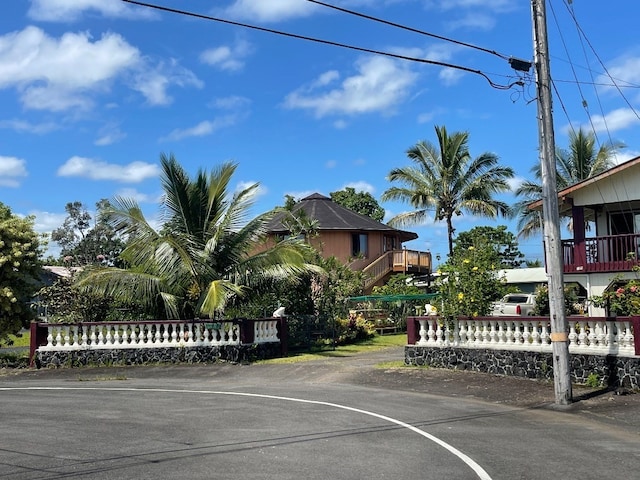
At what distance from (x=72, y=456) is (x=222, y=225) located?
13539 mm

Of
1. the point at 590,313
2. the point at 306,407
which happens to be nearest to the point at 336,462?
the point at 306,407

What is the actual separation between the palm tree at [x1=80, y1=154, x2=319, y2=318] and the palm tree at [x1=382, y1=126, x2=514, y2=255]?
1762 cm

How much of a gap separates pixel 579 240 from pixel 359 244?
19639 millimetres

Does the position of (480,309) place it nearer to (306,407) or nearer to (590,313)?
(306,407)

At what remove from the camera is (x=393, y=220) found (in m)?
40.0

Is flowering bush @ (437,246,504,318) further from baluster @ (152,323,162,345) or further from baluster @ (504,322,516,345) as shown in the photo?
baluster @ (152,323,162,345)

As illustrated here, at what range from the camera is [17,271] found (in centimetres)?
2034

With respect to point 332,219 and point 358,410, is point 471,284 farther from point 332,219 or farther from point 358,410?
point 332,219

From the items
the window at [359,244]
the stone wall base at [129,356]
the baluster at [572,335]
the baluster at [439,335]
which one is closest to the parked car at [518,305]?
the baluster at [439,335]

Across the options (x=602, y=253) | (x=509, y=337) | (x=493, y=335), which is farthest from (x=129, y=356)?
(x=602, y=253)

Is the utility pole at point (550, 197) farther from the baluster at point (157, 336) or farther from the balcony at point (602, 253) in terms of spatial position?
the baluster at point (157, 336)

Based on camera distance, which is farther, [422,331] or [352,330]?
[352,330]

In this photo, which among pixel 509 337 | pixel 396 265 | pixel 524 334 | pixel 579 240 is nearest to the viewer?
pixel 524 334

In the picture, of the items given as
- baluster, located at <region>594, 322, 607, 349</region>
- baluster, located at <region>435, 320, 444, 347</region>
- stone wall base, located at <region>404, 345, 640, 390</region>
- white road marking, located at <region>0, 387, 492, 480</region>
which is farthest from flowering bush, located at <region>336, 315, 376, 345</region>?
baluster, located at <region>594, 322, 607, 349</region>
